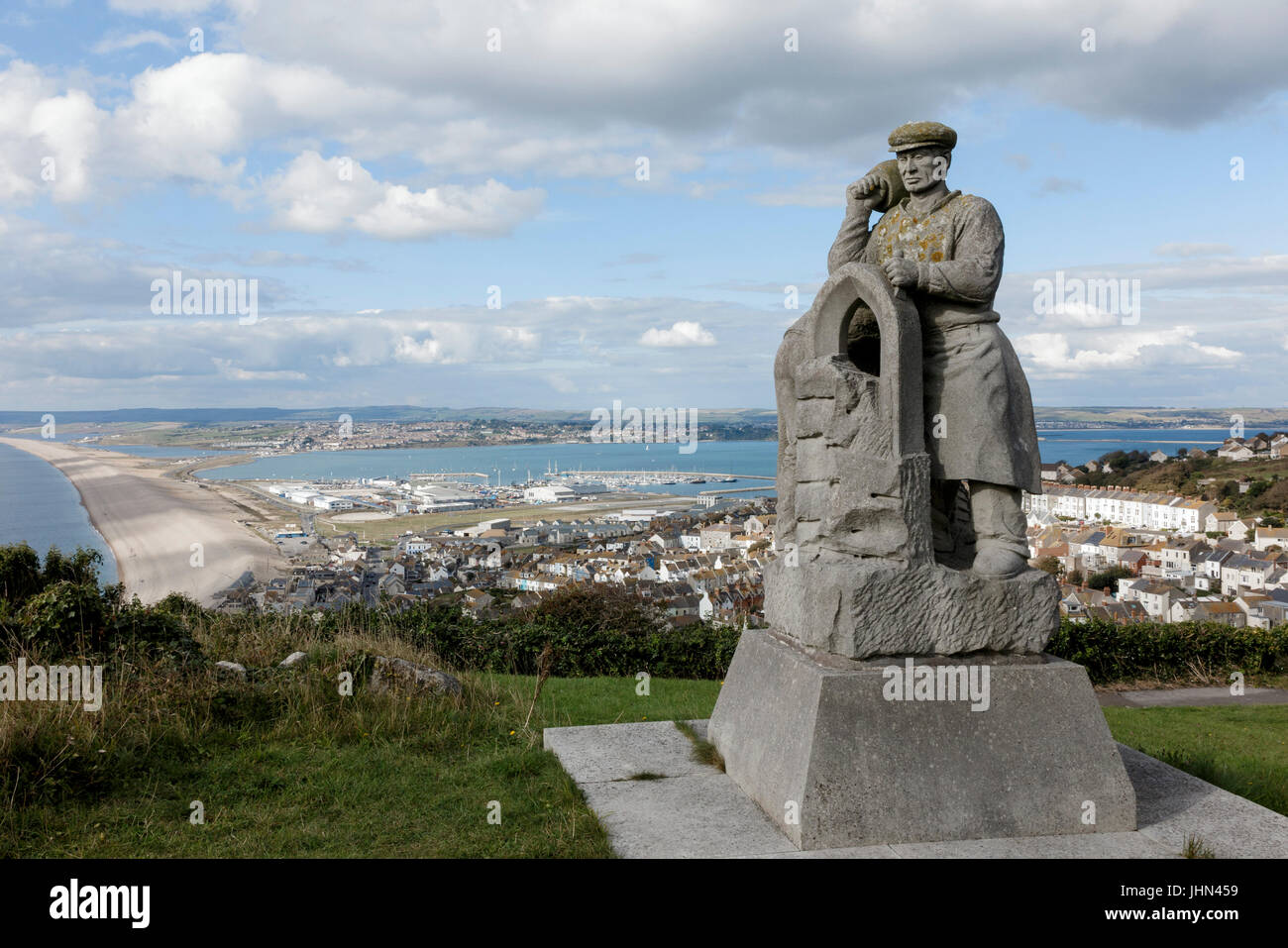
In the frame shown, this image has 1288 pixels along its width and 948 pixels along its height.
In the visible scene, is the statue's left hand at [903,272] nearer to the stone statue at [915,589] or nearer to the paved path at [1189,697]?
the stone statue at [915,589]

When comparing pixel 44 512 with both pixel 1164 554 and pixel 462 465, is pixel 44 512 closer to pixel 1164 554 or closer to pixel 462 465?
pixel 1164 554

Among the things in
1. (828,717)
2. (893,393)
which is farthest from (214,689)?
(893,393)

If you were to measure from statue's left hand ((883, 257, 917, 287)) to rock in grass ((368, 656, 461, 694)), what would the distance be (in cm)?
455

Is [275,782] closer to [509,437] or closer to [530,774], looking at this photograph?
[530,774]

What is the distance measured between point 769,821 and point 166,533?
26892mm

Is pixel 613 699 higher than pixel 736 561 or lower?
lower

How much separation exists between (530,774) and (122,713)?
265cm

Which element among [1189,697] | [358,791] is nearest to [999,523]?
[358,791]

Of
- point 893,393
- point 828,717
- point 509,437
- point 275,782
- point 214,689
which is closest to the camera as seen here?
point 828,717

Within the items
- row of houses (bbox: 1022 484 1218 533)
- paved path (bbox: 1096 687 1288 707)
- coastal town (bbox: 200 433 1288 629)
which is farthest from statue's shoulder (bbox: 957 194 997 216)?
row of houses (bbox: 1022 484 1218 533)

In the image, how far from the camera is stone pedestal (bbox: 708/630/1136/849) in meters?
3.79

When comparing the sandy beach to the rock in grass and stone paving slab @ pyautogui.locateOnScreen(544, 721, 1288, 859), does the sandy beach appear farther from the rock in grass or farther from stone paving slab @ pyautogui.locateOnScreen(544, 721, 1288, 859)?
stone paving slab @ pyautogui.locateOnScreen(544, 721, 1288, 859)

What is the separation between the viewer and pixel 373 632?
10539 mm

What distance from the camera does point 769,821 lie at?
13.4 ft
